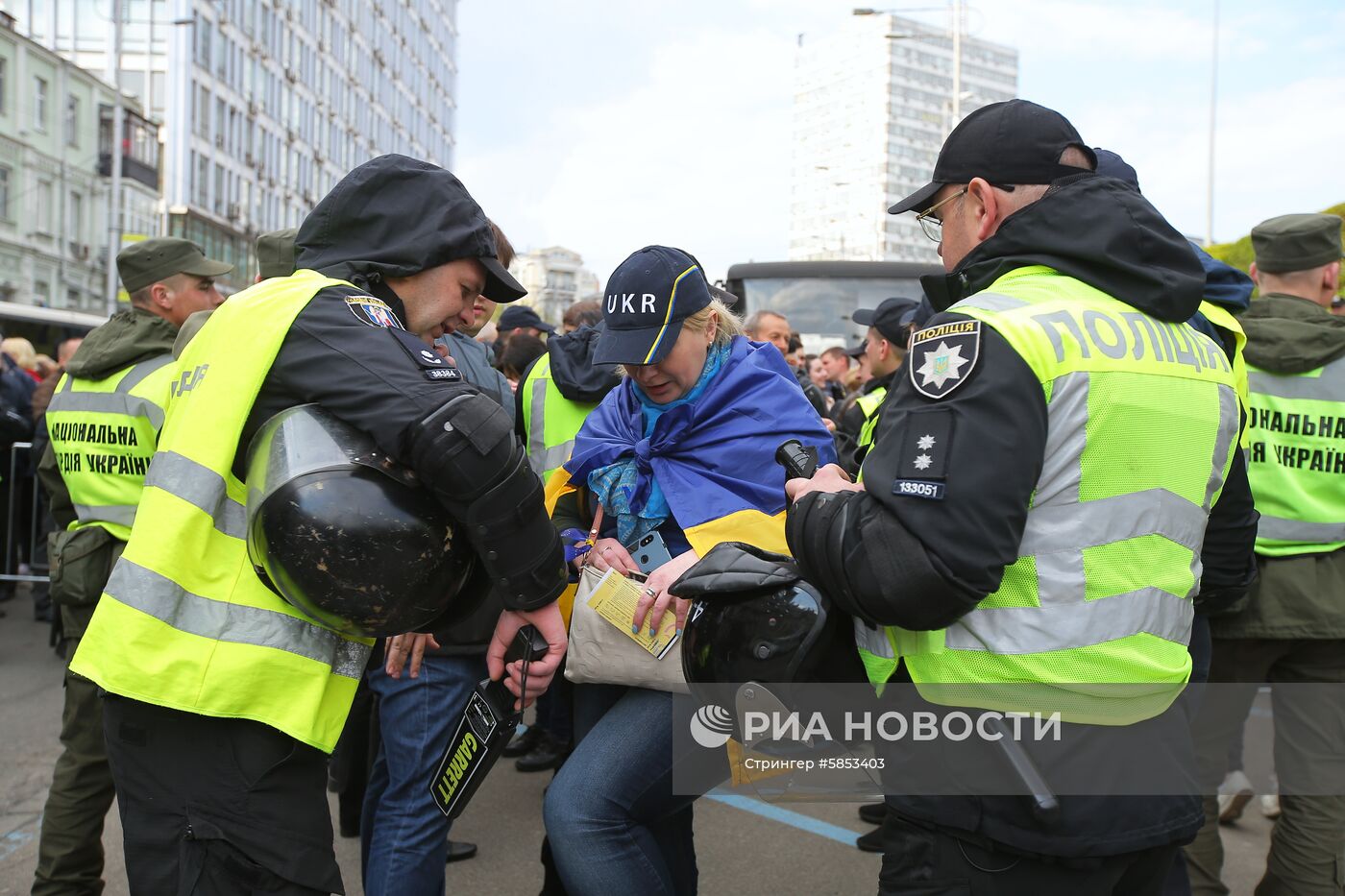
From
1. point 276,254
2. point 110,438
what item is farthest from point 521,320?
point 110,438

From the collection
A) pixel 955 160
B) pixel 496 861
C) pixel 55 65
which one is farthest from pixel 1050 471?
pixel 55 65

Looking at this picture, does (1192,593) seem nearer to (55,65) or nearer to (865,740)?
(865,740)

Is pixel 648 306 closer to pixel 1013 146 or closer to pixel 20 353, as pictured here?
pixel 1013 146

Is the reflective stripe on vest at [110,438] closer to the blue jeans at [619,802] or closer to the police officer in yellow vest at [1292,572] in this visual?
the blue jeans at [619,802]

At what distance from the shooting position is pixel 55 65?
129 feet

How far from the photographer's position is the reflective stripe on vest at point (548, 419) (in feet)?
12.3

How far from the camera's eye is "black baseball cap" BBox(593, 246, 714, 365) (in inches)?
107

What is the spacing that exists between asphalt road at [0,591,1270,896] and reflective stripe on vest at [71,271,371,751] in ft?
6.99

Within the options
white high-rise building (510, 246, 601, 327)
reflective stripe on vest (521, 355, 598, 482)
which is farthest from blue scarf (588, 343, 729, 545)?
white high-rise building (510, 246, 601, 327)

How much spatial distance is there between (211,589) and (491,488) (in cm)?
55

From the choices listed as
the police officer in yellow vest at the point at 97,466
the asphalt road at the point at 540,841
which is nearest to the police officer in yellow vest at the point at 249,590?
the police officer in yellow vest at the point at 97,466

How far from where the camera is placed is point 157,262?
400 centimetres

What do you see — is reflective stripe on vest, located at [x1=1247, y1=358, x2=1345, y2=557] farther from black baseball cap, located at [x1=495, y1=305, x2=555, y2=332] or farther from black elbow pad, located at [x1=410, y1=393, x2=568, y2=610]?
black baseball cap, located at [x1=495, y1=305, x2=555, y2=332]

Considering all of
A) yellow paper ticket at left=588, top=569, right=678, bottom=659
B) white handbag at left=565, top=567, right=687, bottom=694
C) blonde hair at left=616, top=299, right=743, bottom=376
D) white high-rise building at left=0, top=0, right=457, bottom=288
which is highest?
white high-rise building at left=0, top=0, right=457, bottom=288
